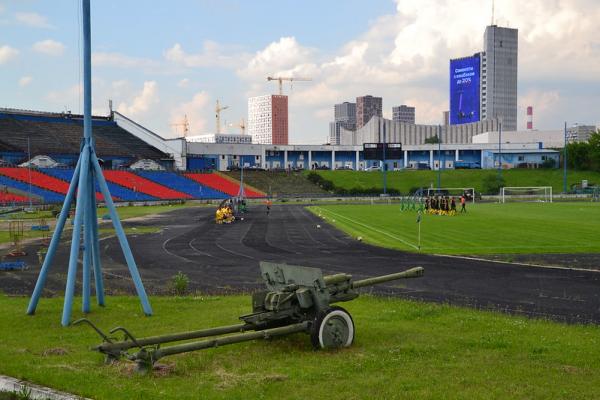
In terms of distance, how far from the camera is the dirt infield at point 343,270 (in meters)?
17.2

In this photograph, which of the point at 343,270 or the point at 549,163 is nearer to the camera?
the point at 343,270

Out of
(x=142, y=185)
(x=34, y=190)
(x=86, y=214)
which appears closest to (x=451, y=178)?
(x=142, y=185)

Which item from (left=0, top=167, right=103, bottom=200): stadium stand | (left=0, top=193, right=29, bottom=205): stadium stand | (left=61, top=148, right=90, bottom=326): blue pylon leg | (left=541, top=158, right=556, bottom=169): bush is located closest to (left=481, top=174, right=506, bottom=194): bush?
(left=541, top=158, right=556, bottom=169): bush

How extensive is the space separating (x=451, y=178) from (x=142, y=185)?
65.3 metres

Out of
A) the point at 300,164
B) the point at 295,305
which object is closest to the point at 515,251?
the point at 295,305

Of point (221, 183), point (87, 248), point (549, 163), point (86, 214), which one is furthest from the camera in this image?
point (549, 163)

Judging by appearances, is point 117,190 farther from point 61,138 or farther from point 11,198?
point 61,138

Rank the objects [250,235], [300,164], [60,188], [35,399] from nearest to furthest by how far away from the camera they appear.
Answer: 1. [35,399]
2. [250,235]
3. [60,188]
4. [300,164]

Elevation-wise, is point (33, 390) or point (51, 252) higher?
point (51, 252)

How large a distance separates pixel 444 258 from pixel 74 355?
18578 millimetres

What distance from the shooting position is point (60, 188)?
3287 inches

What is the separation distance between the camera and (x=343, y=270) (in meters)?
23.5

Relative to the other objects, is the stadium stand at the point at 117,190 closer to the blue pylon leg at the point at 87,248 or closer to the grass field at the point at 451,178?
the grass field at the point at 451,178

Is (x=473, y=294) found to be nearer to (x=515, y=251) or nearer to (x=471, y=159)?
(x=515, y=251)
